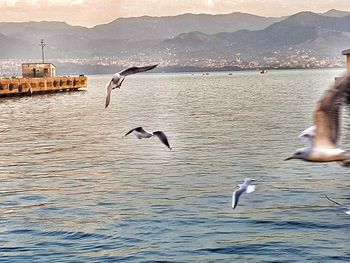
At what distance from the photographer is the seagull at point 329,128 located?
458 inches

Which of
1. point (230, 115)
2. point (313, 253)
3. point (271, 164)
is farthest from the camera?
point (230, 115)

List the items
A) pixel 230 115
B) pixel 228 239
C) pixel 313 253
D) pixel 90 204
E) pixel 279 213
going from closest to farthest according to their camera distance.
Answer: pixel 313 253
pixel 228 239
pixel 279 213
pixel 90 204
pixel 230 115

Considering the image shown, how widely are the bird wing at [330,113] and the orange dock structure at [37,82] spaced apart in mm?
122118

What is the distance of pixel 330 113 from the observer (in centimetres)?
1215

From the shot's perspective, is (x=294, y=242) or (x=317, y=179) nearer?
(x=294, y=242)

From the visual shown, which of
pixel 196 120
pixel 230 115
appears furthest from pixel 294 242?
pixel 230 115

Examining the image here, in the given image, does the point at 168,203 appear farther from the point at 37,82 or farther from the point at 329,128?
the point at 37,82

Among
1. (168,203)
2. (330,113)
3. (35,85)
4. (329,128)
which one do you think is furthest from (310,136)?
(35,85)

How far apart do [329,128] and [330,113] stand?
1.32ft

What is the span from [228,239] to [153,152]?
22.5 m

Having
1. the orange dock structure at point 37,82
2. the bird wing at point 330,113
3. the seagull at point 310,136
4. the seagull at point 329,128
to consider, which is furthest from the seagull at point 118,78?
the orange dock structure at point 37,82

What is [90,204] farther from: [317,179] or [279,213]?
[317,179]

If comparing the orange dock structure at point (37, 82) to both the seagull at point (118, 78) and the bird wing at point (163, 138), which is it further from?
the seagull at point (118, 78)

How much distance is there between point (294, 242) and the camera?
72.4 feet
